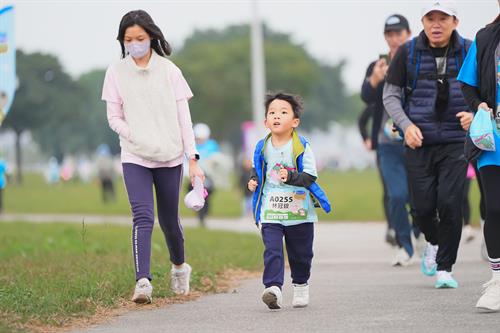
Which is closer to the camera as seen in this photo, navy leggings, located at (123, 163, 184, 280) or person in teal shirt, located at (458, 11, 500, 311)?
person in teal shirt, located at (458, 11, 500, 311)

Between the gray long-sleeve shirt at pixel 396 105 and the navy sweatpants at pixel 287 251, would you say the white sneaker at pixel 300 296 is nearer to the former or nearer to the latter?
the navy sweatpants at pixel 287 251

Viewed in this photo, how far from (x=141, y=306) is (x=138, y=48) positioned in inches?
67.2

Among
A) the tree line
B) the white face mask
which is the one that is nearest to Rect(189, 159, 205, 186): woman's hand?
the white face mask

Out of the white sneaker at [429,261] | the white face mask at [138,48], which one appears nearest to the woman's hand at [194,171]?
the white face mask at [138,48]

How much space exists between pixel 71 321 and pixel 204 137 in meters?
11.6

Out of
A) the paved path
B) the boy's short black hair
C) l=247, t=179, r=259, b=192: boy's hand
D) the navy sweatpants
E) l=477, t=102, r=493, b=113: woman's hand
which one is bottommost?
the paved path

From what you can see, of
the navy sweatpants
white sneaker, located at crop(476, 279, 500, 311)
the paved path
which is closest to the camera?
the paved path

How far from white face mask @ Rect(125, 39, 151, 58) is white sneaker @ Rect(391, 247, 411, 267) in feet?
13.7

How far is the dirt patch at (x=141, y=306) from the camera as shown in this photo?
21.8 feet

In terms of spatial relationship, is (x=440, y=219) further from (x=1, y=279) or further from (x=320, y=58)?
(x=320, y=58)

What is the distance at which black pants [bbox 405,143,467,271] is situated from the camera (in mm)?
8359

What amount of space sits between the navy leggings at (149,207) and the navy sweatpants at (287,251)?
0.78 m

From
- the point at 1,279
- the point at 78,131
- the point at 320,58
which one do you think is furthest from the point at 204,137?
the point at 320,58

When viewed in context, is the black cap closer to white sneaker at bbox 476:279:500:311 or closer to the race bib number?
the race bib number
